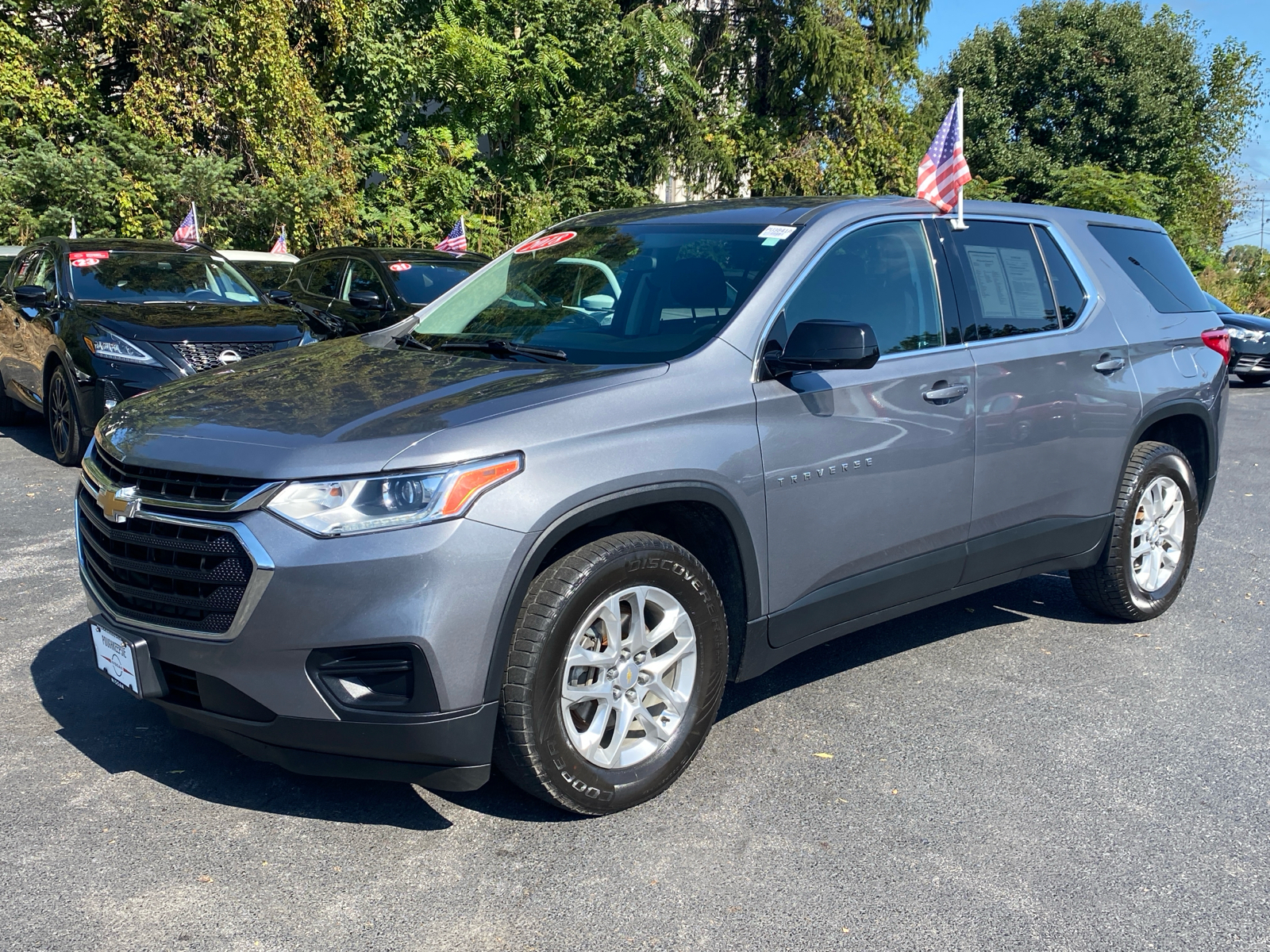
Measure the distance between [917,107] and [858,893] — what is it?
28649 millimetres

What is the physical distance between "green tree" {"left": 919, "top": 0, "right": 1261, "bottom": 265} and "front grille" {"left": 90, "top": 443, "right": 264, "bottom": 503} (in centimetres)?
3315

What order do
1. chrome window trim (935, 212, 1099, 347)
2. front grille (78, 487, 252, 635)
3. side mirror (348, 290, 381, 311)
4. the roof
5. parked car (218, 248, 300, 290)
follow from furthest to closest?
1. the roof
2. parked car (218, 248, 300, 290)
3. side mirror (348, 290, 381, 311)
4. chrome window trim (935, 212, 1099, 347)
5. front grille (78, 487, 252, 635)

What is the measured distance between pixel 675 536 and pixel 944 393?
124 cm

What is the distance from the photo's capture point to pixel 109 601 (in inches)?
136

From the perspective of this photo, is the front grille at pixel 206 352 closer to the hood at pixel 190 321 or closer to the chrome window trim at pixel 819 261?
the hood at pixel 190 321

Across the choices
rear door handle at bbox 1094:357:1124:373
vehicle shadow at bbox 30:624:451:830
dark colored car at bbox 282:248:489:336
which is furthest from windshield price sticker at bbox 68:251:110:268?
rear door handle at bbox 1094:357:1124:373

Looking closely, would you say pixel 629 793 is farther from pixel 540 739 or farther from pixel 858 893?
pixel 858 893

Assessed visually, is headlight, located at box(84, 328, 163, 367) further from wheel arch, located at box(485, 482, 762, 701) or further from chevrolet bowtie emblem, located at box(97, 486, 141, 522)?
wheel arch, located at box(485, 482, 762, 701)

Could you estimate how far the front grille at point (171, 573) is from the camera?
10.1 feet

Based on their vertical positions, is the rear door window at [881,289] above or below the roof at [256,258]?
above

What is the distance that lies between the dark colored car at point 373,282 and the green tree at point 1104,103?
2565 cm

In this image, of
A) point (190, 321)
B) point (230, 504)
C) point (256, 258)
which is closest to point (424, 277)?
point (190, 321)

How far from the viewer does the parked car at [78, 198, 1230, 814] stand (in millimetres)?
3033

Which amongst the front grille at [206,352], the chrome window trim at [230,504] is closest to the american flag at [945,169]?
the chrome window trim at [230,504]
